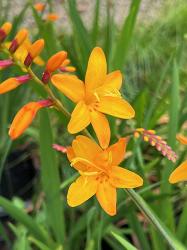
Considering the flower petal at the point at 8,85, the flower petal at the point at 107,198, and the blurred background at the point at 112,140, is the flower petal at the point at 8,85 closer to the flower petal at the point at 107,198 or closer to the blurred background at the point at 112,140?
the flower petal at the point at 107,198

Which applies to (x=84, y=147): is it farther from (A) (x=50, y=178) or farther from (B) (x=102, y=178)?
(A) (x=50, y=178)

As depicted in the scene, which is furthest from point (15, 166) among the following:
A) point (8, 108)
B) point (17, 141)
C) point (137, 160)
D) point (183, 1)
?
point (183, 1)

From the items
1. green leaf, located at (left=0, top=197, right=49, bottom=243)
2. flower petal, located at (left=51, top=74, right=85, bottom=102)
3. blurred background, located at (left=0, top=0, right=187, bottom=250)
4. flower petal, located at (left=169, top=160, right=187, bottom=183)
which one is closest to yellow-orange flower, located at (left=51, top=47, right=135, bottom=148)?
flower petal, located at (left=51, top=74, right=85, bottom=102)

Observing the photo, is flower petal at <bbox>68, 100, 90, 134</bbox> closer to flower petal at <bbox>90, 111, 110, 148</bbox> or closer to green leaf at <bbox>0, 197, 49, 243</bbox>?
flower petal at <bbox>90, 111, 110, 148</bbox>

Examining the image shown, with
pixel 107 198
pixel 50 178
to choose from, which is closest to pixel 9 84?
pixel 107 198

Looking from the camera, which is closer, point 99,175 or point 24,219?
point 99,175

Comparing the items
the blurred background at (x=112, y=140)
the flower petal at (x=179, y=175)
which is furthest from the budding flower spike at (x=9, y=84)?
the blurred background at (x=112, y=140)

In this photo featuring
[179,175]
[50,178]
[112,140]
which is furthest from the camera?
[112,140]
